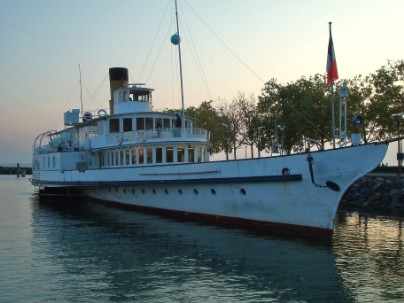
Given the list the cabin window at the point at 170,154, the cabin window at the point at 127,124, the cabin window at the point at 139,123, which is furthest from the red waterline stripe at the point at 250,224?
the cabin window at the point at 127,124

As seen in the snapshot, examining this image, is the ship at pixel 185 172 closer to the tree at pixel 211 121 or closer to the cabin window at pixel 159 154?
the cabin window at pixel 159 154

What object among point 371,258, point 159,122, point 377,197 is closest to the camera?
point 371,258

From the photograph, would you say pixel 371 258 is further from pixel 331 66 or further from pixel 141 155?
pixel 141 155

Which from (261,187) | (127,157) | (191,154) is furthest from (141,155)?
(261,187)

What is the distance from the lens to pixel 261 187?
19.9 meters

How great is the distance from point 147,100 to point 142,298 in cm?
2219

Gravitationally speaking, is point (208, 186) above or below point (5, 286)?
above

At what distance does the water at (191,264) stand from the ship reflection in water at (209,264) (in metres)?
0.03

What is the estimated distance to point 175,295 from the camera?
1166 cm

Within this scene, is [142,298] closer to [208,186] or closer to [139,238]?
[139,238]

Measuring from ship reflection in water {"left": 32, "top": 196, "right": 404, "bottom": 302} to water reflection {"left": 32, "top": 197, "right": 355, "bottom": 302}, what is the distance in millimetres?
29

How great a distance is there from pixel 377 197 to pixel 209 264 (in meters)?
24.1

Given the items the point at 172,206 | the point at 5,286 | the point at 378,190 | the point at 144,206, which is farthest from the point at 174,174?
the point at 378,190

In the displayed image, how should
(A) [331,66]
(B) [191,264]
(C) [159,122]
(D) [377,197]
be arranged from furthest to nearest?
(D) [377,197]
(C) [159,122]
(A) [331,66]
(B) [191,264]
